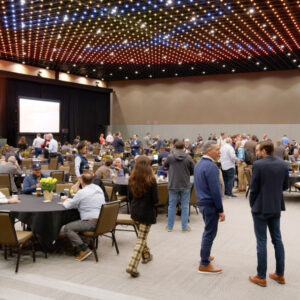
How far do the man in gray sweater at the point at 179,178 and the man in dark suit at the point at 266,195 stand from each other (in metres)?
2.30

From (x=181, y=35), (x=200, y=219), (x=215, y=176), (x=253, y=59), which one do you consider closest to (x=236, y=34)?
(x=181, y=35)

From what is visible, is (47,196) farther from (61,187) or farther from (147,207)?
(147,207)

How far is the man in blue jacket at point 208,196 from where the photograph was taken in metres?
4.39

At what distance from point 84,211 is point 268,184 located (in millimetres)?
2394

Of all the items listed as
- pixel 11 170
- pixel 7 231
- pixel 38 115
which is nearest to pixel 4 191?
pixel 7 231

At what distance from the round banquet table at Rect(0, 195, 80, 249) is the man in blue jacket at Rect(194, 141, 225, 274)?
1824 mm

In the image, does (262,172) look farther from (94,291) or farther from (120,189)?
(120,189)

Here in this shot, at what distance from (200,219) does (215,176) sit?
134 inches

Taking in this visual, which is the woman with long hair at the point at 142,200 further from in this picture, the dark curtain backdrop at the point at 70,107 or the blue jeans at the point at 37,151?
the dark curtain backdrop at the point at 70,107

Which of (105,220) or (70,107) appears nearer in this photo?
(105,220)

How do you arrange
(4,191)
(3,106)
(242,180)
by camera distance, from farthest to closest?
(3,106)
(242,180)
(4,191)

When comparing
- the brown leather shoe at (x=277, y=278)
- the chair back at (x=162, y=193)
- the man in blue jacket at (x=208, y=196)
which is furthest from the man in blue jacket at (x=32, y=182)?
the brown leather shoe at (x=277, y=278)

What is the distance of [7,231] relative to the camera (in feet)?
15.2

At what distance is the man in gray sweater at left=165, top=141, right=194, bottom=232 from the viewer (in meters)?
6.50
